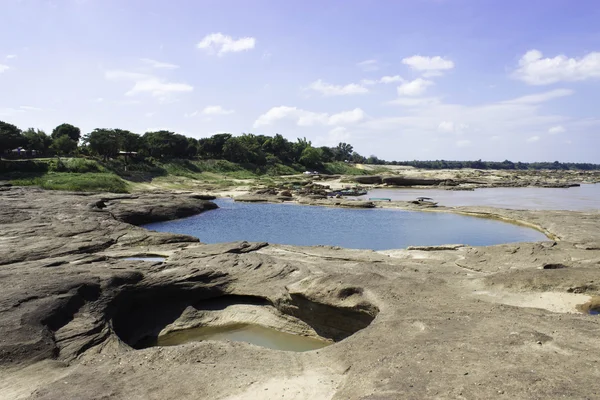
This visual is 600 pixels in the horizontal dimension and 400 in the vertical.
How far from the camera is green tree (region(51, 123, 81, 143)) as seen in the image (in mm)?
99425

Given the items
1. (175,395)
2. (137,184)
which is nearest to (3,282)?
(175,395)

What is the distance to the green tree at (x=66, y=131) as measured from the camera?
9943cm

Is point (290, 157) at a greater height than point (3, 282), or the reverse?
point (290, 157)

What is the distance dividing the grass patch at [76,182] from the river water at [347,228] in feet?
62.5

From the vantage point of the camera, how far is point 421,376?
10789mm

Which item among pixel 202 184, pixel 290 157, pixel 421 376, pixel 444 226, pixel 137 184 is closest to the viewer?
pixel 421 376

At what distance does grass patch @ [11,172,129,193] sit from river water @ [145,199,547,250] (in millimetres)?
19046

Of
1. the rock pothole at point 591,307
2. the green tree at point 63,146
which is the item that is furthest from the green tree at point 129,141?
the rock pothole at point 591,307

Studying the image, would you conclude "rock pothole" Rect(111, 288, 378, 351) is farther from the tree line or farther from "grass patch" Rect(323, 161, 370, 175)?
"grass patch" Rect(323, 161, 370, 175)

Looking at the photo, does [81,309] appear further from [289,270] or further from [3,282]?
[289,270]

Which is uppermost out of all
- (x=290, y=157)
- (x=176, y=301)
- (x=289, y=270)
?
(x=290, y=157)

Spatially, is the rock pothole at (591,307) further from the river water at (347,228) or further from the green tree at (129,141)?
the green tree at (129,141)

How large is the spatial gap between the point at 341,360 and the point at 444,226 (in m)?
36.7

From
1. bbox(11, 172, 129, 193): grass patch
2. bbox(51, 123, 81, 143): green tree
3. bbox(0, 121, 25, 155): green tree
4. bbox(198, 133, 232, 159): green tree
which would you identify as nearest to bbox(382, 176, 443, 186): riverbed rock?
bbox(198, 133, 232, 159): green tree
